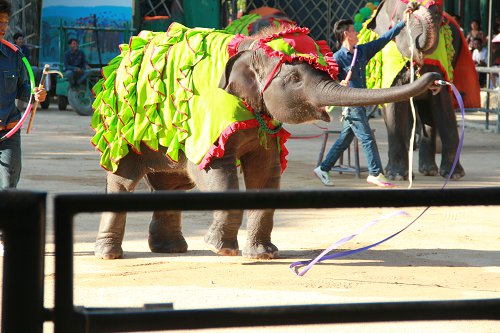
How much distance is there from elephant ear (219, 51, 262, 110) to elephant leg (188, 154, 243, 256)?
1.31 ft

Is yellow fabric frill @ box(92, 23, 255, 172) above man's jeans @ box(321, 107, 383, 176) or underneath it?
above

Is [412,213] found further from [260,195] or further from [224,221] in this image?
[260,195]

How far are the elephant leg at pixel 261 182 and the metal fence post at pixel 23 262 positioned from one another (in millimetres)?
A: 4688

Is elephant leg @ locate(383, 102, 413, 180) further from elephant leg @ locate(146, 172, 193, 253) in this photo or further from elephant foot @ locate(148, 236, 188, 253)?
elephant foot @ locate(148, 236, 188, 253)

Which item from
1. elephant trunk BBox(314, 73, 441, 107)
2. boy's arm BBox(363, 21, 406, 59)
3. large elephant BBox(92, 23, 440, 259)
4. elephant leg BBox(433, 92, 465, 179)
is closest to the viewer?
elephant trunk BBox(314, 73, 441, 107)

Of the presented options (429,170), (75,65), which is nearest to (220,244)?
(429,170)

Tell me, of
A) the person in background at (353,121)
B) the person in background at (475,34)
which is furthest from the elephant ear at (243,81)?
the person in background at (475,34)

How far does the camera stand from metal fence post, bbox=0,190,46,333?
2.21 m

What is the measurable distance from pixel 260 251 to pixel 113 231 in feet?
3.41

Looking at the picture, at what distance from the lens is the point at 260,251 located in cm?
698

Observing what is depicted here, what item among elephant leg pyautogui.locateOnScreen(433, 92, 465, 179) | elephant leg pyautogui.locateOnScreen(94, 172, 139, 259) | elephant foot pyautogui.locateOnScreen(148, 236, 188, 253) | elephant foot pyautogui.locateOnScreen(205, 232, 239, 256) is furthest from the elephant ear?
elephant leg pyautogui.locateOnScreen(433, 92, 465, 179)

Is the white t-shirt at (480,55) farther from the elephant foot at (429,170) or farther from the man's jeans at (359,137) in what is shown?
the man's jeans at (359,137)

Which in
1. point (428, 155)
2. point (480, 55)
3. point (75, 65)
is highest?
point (428, 155)

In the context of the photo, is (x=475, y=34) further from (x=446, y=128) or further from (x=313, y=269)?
(x=313, y=269)
